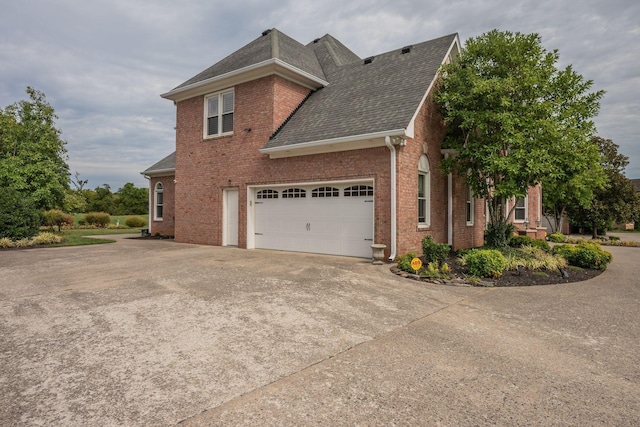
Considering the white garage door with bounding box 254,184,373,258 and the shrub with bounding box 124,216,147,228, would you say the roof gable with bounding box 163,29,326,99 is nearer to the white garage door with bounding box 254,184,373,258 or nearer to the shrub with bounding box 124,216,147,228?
the white garage door with bounding box 254,184,373,258

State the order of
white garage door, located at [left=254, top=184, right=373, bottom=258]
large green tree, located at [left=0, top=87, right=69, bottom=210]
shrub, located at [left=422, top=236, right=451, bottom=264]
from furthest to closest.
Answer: large green tree, located at [left=0, top=87, right=69, bottom=210] < white garage door, located at [left=254, top=184, right=373, bottom=258] < shrub, located at [left=422, top=236, right=451, bottom=264]

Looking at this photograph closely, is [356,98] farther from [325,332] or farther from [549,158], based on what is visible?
[325,332]

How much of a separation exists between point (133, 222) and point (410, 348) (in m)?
29.3

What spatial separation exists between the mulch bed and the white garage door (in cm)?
238

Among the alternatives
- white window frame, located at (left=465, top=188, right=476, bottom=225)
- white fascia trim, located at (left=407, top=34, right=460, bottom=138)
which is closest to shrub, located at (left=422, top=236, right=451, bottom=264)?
white fascia trim, located at (left=407, top=34, right=460, bottom=138)

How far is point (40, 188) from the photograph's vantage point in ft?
56.9

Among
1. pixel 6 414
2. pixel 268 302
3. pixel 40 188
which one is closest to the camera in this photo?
pixel 6 414

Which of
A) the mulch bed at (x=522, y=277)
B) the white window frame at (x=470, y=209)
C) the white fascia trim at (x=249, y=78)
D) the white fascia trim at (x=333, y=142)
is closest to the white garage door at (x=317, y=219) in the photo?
the white fascia trim at (x=333, y=142)

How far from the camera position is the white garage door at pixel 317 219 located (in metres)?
10.9

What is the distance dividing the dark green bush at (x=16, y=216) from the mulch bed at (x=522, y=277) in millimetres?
15015

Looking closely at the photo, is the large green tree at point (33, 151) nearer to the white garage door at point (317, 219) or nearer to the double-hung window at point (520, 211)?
the white garage door at point (317, 219)

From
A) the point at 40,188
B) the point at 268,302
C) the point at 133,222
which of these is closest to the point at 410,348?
the point at 268,302

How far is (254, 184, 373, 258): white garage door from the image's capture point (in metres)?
10.9

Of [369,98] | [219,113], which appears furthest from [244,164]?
[369,98]
